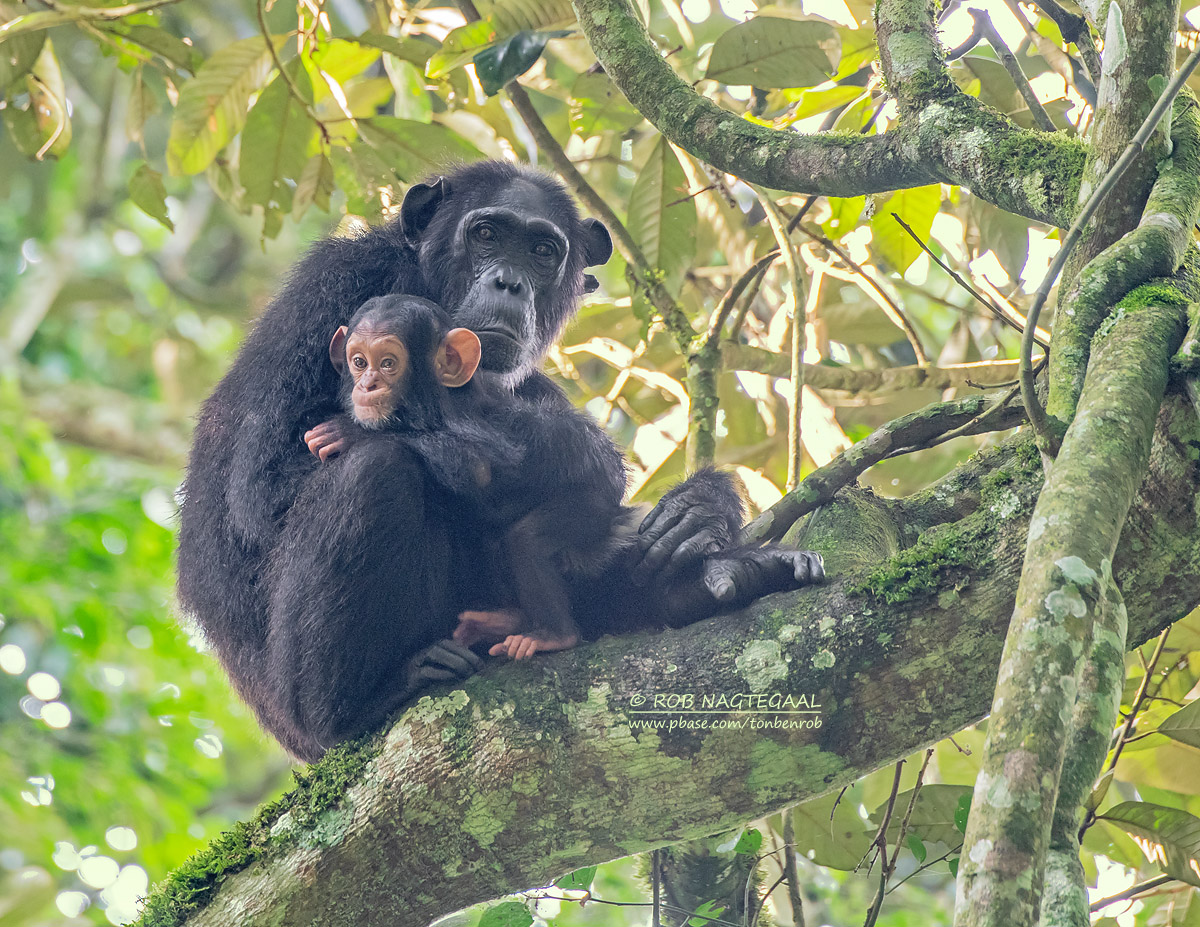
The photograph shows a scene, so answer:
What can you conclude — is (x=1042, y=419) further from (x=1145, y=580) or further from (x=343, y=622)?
(x=343, y=622)

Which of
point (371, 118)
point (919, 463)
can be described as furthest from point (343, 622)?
point (919, 463)

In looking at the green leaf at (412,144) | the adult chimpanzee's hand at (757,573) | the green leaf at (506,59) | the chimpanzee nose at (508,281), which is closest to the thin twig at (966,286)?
the adult chimpanzee's hand at (757,573)

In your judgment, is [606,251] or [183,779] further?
[183,779]

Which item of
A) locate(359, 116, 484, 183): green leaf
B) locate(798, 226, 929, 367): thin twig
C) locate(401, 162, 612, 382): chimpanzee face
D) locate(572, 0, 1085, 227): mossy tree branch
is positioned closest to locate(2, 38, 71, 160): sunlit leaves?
locate(359, 116, 484, 183): green leaf

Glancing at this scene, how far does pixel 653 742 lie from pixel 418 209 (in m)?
2.79

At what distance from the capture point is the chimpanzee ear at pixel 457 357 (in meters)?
3.92

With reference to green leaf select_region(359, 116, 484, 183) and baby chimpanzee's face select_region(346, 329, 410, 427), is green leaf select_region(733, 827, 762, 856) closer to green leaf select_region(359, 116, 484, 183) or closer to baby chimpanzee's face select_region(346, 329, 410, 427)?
baby chimpanzee's face select_region(346, 329, 410, 427)

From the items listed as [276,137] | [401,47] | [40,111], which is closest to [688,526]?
[401,47]

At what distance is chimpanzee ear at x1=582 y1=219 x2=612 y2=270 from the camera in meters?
5.28

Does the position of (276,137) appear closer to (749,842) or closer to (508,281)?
(508,281)

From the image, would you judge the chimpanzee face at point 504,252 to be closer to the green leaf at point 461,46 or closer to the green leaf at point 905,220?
the green leaf at point 461,46

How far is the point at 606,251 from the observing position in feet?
17.5

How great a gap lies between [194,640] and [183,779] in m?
6.05

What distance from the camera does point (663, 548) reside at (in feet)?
11.7
